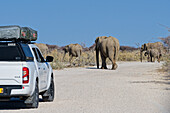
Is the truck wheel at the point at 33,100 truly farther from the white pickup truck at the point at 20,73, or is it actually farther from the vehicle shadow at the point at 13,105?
the vehicle shadow at the point at 13,105

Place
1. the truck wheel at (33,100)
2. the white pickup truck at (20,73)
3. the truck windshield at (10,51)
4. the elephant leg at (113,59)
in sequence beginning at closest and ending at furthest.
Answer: the white pickup truck at (20,73)
the truck wheel at (33,100)
the truck windshield at (10,51)
the elephant leg at (113,59)

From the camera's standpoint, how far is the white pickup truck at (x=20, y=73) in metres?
9.98

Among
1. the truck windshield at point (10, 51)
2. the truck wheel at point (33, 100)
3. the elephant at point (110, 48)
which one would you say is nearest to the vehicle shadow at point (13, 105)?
the truck wheel at point (33, 100)

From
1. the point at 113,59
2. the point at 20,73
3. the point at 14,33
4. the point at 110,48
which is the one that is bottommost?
the point at 20,73

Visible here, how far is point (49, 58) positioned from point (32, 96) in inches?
75.7

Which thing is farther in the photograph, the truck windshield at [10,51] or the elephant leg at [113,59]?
the elephant leg at [113,59]

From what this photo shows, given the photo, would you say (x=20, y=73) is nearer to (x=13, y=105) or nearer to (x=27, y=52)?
(x=27, y=52)

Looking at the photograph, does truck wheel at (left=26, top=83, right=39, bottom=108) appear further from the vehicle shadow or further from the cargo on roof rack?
the cargo on roof rack

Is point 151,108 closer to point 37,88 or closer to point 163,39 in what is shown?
point 37,88

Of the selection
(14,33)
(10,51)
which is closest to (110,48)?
(10,51)

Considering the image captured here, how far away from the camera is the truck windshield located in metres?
10.6

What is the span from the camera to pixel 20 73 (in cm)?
998

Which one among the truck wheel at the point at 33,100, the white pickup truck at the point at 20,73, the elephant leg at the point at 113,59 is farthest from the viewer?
the elephant leg at the point at 113,59

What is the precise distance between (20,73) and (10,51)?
1198 mm
